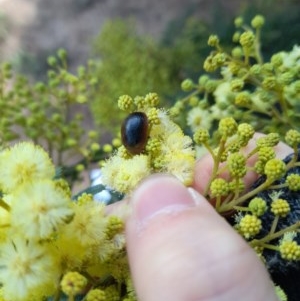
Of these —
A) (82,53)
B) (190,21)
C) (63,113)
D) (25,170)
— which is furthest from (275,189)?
(82,53)

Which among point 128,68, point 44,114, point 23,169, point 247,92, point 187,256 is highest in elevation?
point 128,68

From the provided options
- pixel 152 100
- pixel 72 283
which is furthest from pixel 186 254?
pixel 152 100

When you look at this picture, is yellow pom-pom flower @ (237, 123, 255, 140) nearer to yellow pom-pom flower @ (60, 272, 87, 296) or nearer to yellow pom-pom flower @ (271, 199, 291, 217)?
yellow pom-pom flower @ (271, 199, 291, 217)

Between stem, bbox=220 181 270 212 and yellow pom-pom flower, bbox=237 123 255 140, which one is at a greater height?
yellow pom-pom flower, bbox=237 123 255 140

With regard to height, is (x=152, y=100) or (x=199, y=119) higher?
(x=199, y=119)

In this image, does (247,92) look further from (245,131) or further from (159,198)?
(159,198)

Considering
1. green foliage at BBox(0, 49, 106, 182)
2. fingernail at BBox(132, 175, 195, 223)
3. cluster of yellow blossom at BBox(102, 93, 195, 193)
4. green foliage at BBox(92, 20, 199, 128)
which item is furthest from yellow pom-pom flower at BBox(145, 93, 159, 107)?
green foliage at BBox(92, 20, 199, 128)

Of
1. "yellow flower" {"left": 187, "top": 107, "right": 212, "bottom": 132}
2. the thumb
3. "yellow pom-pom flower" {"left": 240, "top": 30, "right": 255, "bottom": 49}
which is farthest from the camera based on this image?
"yellow flower" {"left": 187, "top": 107, "right": 212, "bottom": 132}
